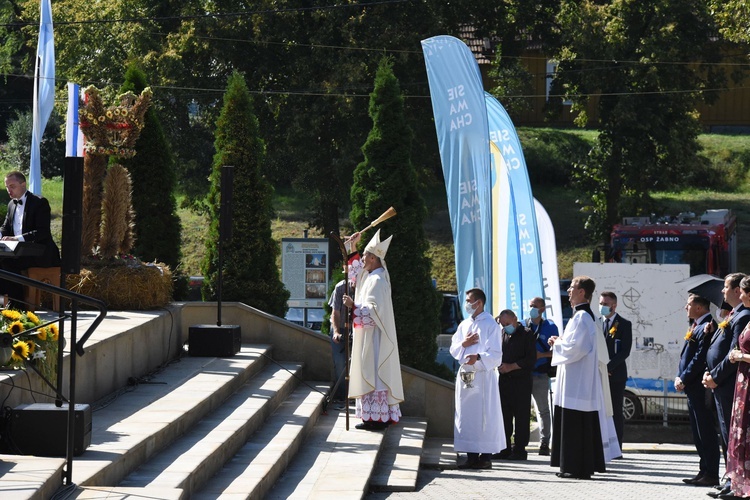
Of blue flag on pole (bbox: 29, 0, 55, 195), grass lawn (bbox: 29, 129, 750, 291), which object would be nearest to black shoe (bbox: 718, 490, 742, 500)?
blue flag on pole (bbox: 29, 0, 55, 195)

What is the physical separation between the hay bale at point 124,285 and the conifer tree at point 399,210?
3.49 meters

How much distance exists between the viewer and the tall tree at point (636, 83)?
2908 centimetres

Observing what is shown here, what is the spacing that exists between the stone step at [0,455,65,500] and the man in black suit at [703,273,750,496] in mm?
5715

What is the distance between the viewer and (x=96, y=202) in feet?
44.1

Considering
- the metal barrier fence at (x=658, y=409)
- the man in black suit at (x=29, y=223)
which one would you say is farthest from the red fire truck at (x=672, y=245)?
the man in black suit at (x=29, y=223)

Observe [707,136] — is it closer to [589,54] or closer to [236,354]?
[589,54]

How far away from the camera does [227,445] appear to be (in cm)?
898

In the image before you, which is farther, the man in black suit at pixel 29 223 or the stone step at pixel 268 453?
the man in black suit at pixel 29 223

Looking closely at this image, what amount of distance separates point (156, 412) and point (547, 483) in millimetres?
3663

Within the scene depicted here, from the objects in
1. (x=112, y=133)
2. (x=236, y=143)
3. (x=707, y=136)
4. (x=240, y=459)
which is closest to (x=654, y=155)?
(x=707, y=136)

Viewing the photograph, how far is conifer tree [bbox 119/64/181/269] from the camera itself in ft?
48.9

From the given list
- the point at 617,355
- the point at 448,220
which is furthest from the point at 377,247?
the point at 448,220

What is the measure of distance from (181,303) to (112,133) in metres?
2.20

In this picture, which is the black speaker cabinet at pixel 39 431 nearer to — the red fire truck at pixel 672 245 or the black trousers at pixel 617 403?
the black trousers at pixel 617 403
